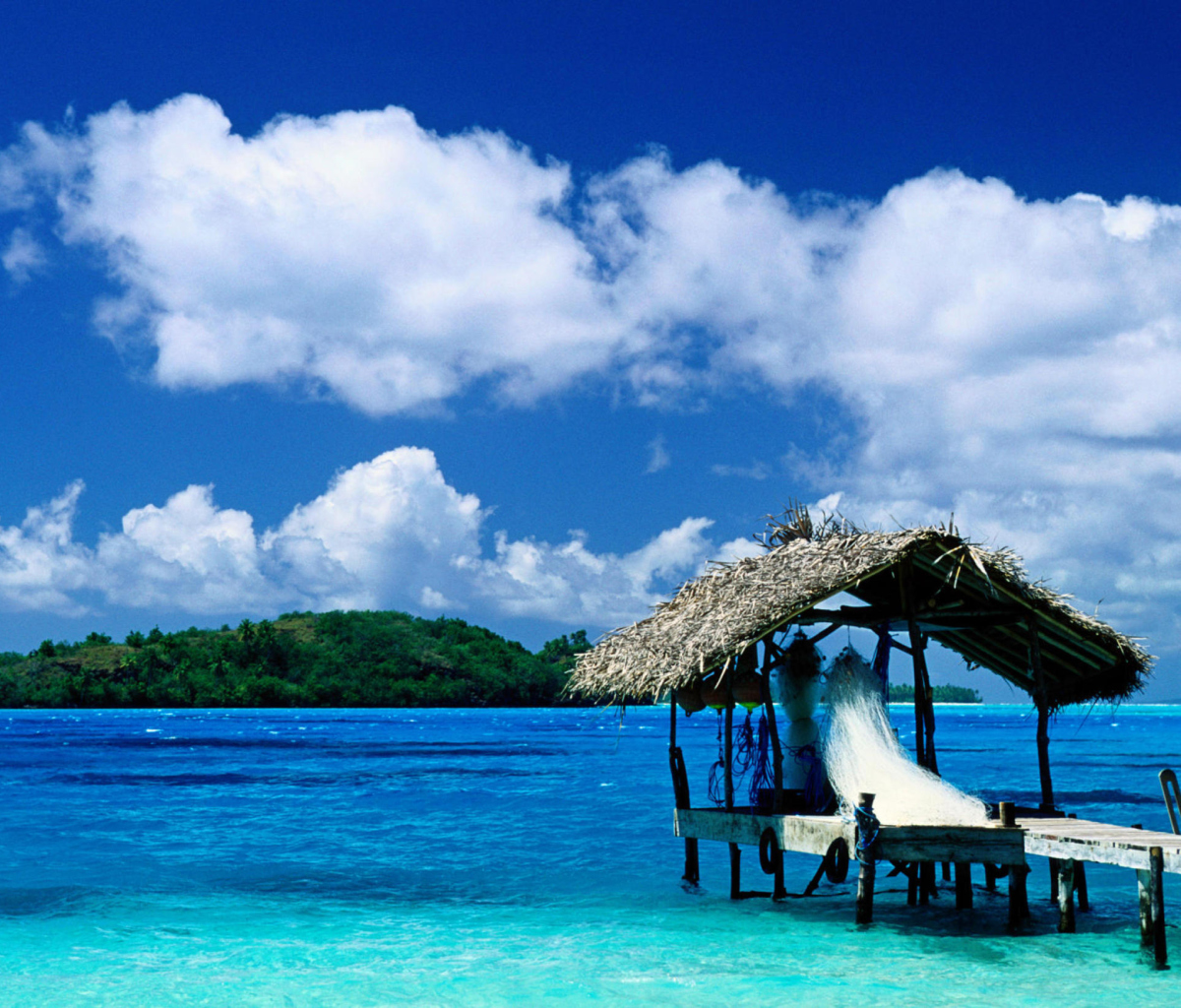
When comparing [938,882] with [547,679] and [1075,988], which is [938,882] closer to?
[1075,988]

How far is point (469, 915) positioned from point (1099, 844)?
20.3 feet

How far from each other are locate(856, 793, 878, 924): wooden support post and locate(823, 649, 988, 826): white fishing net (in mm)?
173

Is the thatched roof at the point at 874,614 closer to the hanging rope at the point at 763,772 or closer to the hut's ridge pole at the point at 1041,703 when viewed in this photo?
the hut's ridge pole at the point at 1041,703

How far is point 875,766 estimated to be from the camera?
9.12 metres

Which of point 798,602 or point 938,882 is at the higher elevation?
point 798,602

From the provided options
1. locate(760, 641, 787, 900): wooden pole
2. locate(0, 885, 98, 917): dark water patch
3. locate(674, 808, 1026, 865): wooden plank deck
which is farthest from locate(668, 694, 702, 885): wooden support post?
locate(0, 885, 98, 917): dark water patch

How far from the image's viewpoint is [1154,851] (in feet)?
25.0

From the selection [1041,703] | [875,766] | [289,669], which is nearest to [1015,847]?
[875,766]

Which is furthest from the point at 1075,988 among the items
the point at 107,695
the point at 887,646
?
the point at 107,695

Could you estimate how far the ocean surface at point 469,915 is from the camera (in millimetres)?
8602

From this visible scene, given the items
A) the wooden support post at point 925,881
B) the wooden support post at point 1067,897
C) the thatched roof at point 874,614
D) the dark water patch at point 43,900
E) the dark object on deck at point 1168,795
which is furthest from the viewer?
the dark water patch at point 43,900

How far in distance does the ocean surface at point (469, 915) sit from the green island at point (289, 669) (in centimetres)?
8565

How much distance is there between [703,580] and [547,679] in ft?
370

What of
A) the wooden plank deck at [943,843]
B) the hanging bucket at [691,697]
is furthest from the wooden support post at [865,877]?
the hanging bucket at [691,697]
